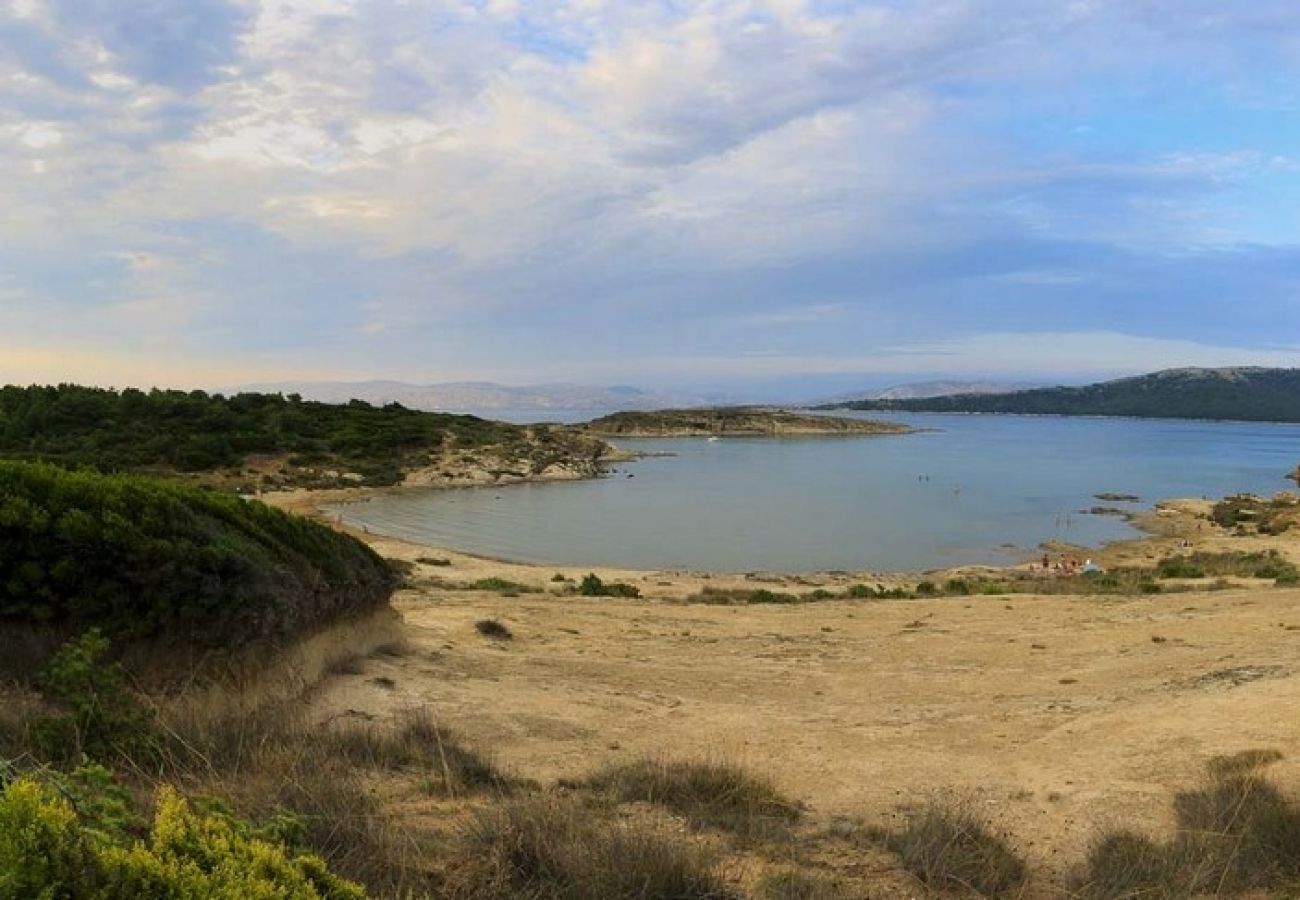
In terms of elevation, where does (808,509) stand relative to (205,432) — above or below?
below

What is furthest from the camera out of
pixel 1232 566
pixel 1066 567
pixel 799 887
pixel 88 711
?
pixel 1066 567

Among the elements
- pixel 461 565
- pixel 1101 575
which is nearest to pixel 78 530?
pixel 461 565

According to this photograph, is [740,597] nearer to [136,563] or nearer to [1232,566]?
[1232,566]

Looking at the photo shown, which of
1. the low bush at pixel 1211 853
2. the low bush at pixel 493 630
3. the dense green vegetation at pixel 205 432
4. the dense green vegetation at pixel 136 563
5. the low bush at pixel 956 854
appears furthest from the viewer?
the dense green vegetation at pixel 205 432

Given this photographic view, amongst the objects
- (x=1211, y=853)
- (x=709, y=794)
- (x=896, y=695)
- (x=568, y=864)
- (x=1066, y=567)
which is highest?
(x=568, y=864)

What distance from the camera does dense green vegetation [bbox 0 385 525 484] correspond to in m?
49.8

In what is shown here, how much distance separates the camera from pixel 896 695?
434 inches

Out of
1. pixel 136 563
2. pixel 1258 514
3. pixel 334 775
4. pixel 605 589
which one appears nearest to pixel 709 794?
pixel 334 775

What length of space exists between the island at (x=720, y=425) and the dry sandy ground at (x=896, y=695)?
369 ft

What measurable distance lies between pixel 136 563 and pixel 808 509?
45.1 metres

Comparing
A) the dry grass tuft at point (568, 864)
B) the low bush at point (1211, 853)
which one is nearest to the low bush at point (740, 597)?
the low bush at point (1211, 853)

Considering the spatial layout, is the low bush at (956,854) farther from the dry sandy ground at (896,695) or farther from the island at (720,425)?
the island at (720,425)

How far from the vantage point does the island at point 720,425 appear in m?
134

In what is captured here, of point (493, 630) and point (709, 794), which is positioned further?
point (493, 630)
